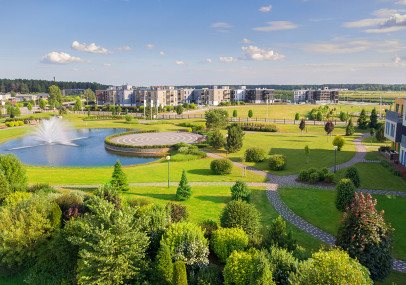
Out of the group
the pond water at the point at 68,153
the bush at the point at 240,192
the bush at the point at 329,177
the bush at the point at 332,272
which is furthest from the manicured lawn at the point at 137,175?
the bush at the point at 332,272

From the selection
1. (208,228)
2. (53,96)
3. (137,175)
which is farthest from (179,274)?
(53,96)

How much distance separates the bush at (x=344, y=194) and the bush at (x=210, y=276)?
34.4ft

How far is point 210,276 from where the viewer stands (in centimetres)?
1216

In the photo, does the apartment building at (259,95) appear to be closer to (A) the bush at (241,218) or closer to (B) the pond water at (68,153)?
(B) the pond water at (68,153)

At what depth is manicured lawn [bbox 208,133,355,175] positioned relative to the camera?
3394cm

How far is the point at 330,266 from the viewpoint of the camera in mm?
9062

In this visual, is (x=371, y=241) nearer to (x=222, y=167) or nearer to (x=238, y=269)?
(x=238, y=269)

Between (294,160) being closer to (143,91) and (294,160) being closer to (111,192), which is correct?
(111,192)

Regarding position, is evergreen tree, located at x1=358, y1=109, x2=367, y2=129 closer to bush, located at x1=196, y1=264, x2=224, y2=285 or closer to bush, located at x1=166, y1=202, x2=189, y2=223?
bush, located at x1=166, y1=202, x2=189, y2=223

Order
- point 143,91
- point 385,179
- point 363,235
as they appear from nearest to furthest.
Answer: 1. point 363,235
2. point 385,179
3. point 143,91

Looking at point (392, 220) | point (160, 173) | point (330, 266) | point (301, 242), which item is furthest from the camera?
point (160, 173)

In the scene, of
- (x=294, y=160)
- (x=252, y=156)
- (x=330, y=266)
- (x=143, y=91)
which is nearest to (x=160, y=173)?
(x=252, y=156)

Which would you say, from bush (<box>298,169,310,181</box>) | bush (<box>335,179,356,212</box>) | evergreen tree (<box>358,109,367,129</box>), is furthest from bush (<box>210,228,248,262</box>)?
evergreen tree (<box>358,109,367,129</box>)

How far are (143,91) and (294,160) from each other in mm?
95597
